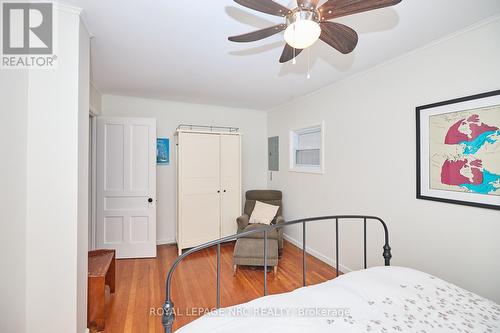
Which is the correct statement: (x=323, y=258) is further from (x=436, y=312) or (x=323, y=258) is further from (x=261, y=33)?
(x=261, y=33)

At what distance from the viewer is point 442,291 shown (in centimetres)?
125

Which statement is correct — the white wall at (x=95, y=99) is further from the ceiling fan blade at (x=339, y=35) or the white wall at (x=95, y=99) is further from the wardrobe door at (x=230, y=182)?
the ceiling fan blade at (x=339, y=35)

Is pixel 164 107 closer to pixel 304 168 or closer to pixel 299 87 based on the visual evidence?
pixel 299 87

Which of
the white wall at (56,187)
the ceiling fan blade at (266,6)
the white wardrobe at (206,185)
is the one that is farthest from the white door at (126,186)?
the ceiling fan blade at (266,6)

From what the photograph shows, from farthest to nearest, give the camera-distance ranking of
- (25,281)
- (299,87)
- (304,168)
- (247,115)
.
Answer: (247,115)
(304,168)
(299,87)
(25,281)

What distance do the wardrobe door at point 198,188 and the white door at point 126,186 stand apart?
1.44 feet

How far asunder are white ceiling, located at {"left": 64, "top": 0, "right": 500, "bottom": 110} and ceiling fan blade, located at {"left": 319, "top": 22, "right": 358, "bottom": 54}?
0.36 meters

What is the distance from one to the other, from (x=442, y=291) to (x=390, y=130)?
1574mm

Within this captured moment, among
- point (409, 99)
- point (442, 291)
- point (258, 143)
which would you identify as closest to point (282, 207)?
point (258, 143)

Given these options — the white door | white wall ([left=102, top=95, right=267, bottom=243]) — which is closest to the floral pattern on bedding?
the white door

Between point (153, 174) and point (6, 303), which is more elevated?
point (153, 174)

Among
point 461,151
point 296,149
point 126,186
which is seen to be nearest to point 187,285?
point 126,186

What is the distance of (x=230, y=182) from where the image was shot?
386 centimetres

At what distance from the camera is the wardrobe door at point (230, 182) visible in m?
3.80
